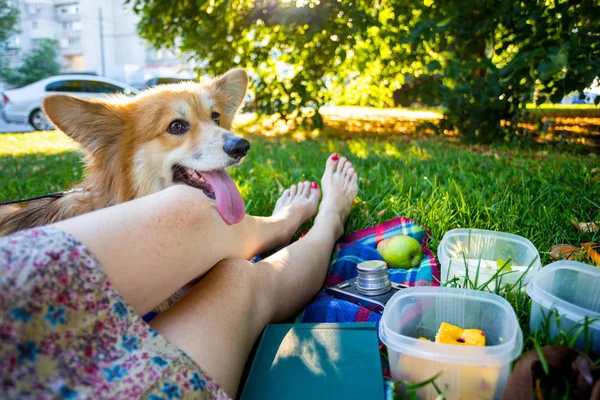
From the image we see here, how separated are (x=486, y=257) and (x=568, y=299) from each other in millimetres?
482

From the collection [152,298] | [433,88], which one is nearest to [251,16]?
[433,88]

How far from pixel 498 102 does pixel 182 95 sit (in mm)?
3649

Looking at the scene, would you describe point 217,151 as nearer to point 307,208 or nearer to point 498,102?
point 307,208

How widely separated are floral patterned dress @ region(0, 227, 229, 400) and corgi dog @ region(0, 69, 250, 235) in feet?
2.85

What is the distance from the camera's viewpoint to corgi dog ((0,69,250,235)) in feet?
5.89

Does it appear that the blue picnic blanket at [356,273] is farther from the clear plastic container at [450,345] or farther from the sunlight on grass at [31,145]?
the sunlight on grass at [31,145]

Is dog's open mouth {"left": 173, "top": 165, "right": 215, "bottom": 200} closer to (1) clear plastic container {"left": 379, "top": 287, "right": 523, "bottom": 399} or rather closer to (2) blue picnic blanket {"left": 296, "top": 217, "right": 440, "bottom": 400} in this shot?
(2) blue picnic blanket {"left": 296, "top": 217, "right": 440, "bottom": 400}

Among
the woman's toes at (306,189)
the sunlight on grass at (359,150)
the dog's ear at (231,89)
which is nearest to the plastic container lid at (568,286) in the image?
the woman's toes at (306,189)

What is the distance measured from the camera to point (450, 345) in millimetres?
979

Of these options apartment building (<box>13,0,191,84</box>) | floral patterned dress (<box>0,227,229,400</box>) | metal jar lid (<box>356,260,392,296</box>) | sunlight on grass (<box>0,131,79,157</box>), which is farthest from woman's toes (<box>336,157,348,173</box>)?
apartment building (<box>13,0,191,84</box>)

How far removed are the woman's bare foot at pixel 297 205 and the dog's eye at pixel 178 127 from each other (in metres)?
0.62

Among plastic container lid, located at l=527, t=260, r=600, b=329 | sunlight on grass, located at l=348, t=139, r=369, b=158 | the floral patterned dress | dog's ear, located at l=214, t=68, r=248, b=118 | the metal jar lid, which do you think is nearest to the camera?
the floral patterned dress

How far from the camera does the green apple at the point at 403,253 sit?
1.90 meters

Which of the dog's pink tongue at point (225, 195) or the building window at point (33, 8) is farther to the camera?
the building window at point (33, 8)
